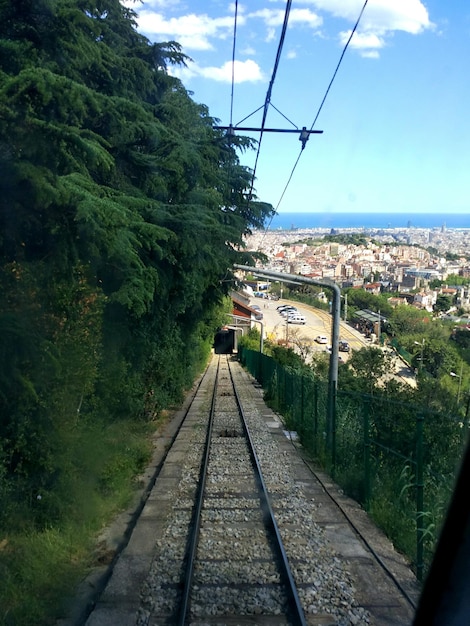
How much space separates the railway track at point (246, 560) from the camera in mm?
5832

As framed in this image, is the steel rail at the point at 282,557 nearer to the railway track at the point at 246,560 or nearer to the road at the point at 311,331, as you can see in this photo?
the railway track at the point at 246,560

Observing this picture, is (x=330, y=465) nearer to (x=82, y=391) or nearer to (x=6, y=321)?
(x=82, y=391)

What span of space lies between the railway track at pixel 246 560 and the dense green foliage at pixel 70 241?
4.66 feet

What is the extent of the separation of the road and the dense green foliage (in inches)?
288

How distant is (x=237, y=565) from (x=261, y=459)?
20.3 feet

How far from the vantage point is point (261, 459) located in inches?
521

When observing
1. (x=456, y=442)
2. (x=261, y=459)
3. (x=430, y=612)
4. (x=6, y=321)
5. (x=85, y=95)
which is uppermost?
(x=85, y=95)

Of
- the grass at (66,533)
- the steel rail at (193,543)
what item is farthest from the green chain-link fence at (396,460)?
the grass at (66,533)

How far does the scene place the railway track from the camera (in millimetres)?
5832

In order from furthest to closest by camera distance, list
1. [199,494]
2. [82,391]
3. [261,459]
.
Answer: [261,459] < [199,494] < [82,391]

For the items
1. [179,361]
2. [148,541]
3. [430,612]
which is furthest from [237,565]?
[179,361]

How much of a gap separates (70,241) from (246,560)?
4.35m

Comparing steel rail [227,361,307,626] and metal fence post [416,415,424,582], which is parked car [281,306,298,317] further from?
metal fence post [416,415,424,582]

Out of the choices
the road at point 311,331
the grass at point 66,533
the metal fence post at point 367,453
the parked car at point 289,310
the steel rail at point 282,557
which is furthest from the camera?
the parked car at point 289,310
